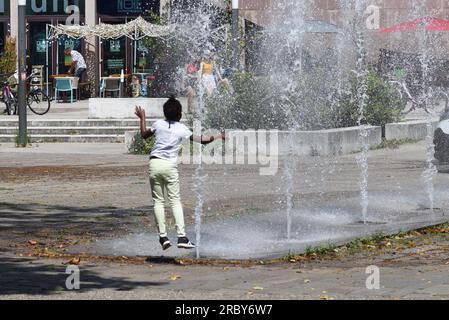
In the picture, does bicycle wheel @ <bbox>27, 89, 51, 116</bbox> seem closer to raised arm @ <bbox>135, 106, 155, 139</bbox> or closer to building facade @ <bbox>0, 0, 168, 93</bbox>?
building facade @ <bbox>0, 0, 168, 93</bbox>

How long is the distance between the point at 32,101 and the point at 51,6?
784 cm

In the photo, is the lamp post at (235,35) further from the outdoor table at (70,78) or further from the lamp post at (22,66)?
the outdoor table at (70,78)

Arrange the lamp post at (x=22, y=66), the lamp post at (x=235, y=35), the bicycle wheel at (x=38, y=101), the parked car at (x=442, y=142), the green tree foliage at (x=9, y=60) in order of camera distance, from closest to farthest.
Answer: the parked car at (x=442, y=142) → the lamp post at (x=22, y=66) → the lamp post at (x=235, y=35) → the bicycle wheel at (x=38, y=101) → the green tree foliage at (x=9, y=60)

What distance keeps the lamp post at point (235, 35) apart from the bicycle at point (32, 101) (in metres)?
5.05

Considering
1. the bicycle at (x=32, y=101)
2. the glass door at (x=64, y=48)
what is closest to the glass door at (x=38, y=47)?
the glass door at (x=64, y=48)

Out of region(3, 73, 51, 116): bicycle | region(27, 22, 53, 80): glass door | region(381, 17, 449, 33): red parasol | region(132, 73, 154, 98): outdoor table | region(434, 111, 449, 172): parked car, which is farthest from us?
region(27, 22, 53, 80): glass door

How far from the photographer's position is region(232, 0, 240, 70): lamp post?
2905cm

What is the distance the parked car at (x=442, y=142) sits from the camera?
22328 mm

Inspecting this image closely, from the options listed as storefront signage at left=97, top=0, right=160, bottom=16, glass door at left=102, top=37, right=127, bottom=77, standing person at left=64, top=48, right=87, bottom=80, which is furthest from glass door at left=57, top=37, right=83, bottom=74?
standing person at left=64, top=48, right=87, bottom=80

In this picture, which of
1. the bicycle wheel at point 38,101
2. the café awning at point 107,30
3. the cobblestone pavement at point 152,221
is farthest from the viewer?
the café awning at point 107,30

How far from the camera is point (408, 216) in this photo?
15.3 m

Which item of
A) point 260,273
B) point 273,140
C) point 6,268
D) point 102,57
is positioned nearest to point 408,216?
point 260,273

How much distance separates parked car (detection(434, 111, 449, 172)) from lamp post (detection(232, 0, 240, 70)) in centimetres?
763

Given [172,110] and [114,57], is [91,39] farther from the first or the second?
[172,110]
